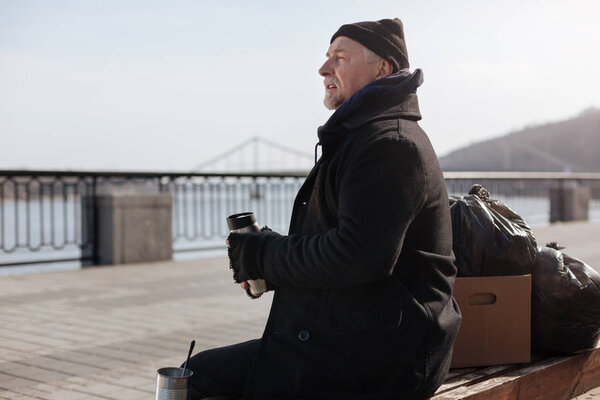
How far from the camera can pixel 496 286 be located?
10.1 feet

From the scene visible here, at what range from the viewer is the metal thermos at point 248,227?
2.26 metres

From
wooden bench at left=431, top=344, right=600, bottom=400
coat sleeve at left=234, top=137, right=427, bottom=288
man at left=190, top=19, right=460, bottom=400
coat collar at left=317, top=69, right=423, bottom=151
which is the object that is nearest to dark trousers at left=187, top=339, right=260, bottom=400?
man at left=190, top=19, right=460, bottom=400

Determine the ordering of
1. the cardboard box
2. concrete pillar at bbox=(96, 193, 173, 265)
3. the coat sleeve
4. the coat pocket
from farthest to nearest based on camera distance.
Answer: concrete pillar at bbox=(96, 193, 173, 265)
the cardboard box
the coat pocket
the coat sleeve

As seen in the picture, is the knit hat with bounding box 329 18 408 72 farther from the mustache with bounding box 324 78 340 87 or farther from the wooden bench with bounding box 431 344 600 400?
the wooden bench with bounding box 431 344 600 400

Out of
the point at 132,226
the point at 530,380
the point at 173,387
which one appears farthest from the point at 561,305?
the point at 132,226

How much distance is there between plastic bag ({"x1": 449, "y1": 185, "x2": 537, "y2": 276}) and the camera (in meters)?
3.10

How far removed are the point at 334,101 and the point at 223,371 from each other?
97cm

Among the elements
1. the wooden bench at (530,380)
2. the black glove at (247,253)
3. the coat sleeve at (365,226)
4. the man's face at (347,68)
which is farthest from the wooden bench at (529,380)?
the man's face at (347,68)

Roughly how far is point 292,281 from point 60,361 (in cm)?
278

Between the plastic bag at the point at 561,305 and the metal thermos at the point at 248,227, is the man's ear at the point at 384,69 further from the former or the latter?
the plastic bag at the point at 561,305

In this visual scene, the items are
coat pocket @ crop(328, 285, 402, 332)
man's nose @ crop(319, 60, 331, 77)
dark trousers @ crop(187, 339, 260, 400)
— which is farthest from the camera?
dark trousers @ crop(187, 339, 260, 400)

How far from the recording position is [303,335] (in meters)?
2.19

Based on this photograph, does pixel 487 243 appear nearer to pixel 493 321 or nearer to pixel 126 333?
pixel 493 321

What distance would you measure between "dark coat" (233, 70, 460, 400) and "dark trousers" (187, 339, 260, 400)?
26 cm
